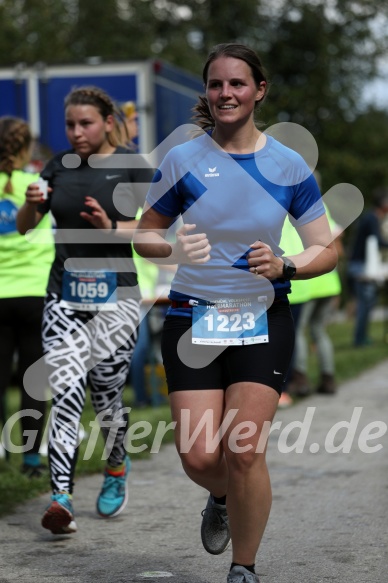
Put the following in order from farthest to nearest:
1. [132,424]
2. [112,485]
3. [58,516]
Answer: [132,424] → [112,485] → [58,516]

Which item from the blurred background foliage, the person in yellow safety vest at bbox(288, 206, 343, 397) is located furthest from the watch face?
the blurred background foliage

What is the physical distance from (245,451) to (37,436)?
10.5 ft

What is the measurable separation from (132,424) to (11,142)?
9.92ft

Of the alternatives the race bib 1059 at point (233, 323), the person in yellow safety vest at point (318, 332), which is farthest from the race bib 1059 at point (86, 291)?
the person in yellow safety vest at point (318, 332)

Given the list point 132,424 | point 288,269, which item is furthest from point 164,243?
point 132,424

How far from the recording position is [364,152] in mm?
34312

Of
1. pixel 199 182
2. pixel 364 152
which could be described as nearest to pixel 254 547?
pixel 199 182

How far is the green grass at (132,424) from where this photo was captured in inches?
270

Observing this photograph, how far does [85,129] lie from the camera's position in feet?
19.9

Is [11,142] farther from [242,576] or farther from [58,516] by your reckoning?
[242,576]

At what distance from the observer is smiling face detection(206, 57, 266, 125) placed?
4.56 m

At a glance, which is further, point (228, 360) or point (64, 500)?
point (64, 500)

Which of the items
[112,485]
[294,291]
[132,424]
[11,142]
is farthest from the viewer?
[294,291]

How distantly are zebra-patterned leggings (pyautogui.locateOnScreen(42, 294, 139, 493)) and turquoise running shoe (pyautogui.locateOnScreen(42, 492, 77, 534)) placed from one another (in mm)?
100
